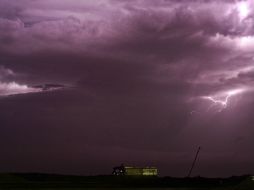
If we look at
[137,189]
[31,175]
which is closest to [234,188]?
[137,189]

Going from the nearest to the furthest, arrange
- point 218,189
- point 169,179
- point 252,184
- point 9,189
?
point 9,189, point 218,189, point 252,184, point 169,179

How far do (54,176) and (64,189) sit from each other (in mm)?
66613

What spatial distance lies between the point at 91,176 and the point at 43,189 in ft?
245

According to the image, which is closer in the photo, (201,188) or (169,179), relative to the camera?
(201,188)

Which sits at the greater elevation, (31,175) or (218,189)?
(31,175)

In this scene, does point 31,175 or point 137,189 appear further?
point 31,175

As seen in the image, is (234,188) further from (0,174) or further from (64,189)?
(0,174)

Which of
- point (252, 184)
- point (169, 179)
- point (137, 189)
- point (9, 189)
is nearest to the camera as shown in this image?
point (9, 189)

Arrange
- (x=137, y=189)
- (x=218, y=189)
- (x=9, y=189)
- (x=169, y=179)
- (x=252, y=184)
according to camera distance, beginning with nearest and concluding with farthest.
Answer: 1. (x=9, y=189)
2. (x=137, y=189)
3. (x=218, y=189)
4. (x=252, y=184)
5. (x=169, y=179)

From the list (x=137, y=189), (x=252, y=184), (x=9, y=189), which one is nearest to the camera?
(x=9, y=189)

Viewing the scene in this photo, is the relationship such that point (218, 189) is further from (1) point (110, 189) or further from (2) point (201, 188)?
(1) point (110, 189)

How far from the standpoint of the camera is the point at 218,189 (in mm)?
146750

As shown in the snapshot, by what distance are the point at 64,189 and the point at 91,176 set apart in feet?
238

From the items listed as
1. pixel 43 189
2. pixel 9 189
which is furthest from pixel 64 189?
pixel 9 189
